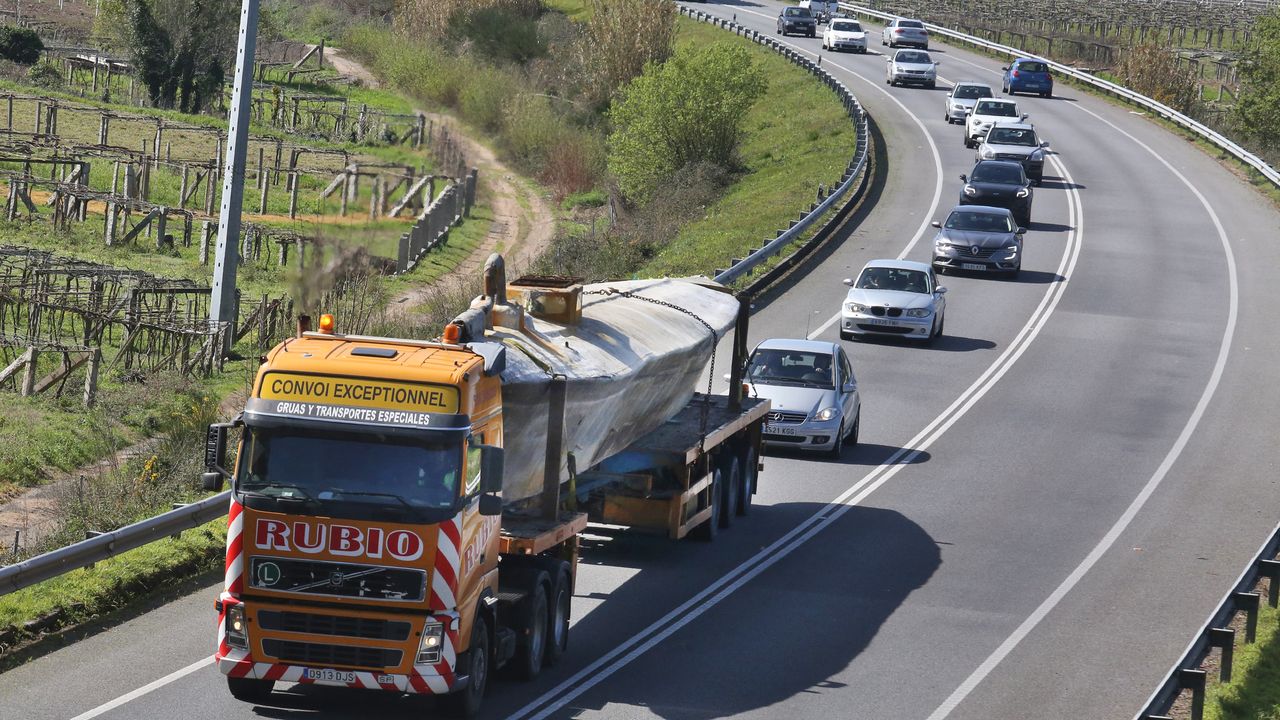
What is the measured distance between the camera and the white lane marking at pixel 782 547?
44.9 feet

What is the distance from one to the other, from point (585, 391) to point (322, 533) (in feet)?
12.0

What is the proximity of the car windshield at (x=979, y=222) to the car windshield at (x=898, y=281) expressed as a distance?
6.66 metres

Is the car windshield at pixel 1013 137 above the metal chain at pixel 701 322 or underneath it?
above

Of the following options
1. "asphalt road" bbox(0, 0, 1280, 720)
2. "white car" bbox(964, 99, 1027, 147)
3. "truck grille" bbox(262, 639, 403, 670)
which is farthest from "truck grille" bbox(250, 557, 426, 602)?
"white car" bbox(964, 99, 1027, 147)

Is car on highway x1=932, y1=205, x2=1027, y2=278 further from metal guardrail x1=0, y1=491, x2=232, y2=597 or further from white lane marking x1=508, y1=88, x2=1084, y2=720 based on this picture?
metal guardrail x1=0, y1=491, x2=232, y2=597

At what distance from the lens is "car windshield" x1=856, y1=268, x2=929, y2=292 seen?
3250 cm

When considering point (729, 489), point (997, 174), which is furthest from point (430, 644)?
point (997, 174)

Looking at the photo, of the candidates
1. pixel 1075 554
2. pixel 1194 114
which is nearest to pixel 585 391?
pixel 1075 554

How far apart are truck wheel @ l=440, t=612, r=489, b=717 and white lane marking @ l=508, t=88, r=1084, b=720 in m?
0.40

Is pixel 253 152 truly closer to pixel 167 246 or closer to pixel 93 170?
pixel 93 170

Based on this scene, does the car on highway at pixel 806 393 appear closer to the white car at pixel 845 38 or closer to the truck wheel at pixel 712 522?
the truck wheel at pixel 712 522

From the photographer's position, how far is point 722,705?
1354 cm

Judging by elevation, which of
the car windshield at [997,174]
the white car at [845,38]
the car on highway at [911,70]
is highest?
the white car at [845,38]

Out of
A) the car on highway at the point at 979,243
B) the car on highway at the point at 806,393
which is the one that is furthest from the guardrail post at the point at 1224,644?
the car on highway at the point at 979,243
